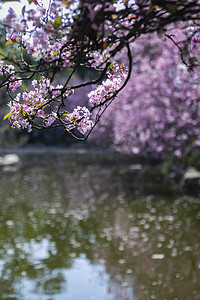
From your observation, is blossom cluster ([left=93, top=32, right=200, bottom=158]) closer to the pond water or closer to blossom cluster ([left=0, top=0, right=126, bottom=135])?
the pond water

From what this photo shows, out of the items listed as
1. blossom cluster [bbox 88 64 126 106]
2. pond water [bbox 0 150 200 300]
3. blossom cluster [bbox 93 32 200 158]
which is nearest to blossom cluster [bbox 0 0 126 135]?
blossom cluster [bbox 88 64 126 106]

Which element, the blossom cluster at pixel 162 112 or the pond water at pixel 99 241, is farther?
the blossom cluster at pixel 162 112

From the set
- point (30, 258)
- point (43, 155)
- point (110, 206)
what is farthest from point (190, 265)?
point (43, 155)

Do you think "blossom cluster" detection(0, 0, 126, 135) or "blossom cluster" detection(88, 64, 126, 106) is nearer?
"blossom cluster" detection(0, 0, 126, 135)

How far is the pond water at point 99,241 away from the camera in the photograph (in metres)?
7.15

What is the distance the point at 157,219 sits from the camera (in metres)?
11.3

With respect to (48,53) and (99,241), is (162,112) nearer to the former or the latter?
(99,241)

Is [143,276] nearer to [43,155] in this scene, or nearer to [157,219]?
[157,219]

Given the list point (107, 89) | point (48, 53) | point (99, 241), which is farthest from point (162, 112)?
point (48, 53)

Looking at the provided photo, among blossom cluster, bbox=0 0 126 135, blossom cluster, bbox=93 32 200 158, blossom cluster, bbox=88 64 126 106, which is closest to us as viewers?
blossom cluster, bbox=0 0 126 135

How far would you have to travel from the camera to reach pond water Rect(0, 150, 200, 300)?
715 centimetres

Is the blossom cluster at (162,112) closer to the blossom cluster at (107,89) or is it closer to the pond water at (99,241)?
the pond water at (99,241)

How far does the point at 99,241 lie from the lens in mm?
9711

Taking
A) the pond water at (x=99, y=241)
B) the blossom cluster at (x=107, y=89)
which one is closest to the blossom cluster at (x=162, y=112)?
the pond water at (x=99, y=241)
